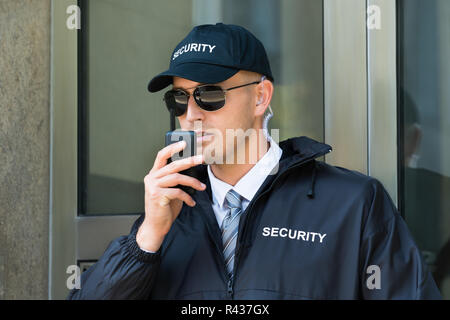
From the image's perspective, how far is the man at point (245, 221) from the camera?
6.18 ft

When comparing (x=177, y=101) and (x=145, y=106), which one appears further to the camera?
(x=145, y=106)

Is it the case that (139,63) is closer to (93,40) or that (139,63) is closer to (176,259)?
(93,40)

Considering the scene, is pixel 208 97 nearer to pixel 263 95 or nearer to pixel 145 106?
pixel 263 95

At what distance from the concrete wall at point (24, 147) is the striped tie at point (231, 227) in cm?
142

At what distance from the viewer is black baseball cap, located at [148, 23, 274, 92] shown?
208 cm

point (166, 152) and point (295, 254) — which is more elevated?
point (166, 152)

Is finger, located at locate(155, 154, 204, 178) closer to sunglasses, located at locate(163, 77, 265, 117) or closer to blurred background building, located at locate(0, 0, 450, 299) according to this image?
sunglasses, located at locate(163, 77, 265, 117)

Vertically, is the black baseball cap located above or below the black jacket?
above

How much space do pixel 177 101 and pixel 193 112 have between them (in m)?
0.10

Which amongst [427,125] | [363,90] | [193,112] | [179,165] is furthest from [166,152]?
[427,125]

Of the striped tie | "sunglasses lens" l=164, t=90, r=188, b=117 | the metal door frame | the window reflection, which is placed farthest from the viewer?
the metal door frame

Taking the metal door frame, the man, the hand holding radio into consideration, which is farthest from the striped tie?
the metal door frame

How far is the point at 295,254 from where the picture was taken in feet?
6.32

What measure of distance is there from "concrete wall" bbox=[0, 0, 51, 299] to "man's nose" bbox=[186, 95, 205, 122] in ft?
4.26
